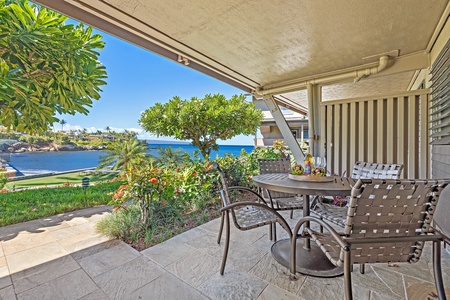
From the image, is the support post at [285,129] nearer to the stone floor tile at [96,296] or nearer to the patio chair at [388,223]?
the patio chair at [388,223]

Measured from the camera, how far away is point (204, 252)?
223cm

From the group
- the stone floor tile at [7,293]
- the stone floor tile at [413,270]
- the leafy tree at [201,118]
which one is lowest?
the stone floor tile at [413,270]

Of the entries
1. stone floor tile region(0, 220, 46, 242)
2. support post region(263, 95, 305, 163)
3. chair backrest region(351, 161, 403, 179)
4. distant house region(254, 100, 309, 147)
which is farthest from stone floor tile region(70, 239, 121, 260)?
distant house region(254, 100, 309, 147)

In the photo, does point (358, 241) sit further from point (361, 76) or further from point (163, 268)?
point (361, 76)

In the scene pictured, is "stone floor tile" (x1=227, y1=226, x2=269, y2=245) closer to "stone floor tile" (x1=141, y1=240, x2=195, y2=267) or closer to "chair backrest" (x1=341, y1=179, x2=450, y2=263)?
"stone floor tile" (x1=141, y1=240, x2=195, y2=267)

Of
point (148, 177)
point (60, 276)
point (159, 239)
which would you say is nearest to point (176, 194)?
point (148, 177)

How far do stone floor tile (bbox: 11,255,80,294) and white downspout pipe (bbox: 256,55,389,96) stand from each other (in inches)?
175

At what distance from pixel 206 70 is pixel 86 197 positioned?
3.88m

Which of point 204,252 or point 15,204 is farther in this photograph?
point 15,204

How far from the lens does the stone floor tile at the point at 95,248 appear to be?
2197mm

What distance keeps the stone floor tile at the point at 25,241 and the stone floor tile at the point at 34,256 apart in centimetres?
13

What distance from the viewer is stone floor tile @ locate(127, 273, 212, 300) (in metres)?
1.58

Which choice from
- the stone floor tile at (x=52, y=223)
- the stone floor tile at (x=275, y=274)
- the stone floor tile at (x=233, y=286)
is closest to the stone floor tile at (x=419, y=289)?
the stone floor tile at (x=275, y=274)

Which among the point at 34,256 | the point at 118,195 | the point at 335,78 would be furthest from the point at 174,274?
the point at 335,78
